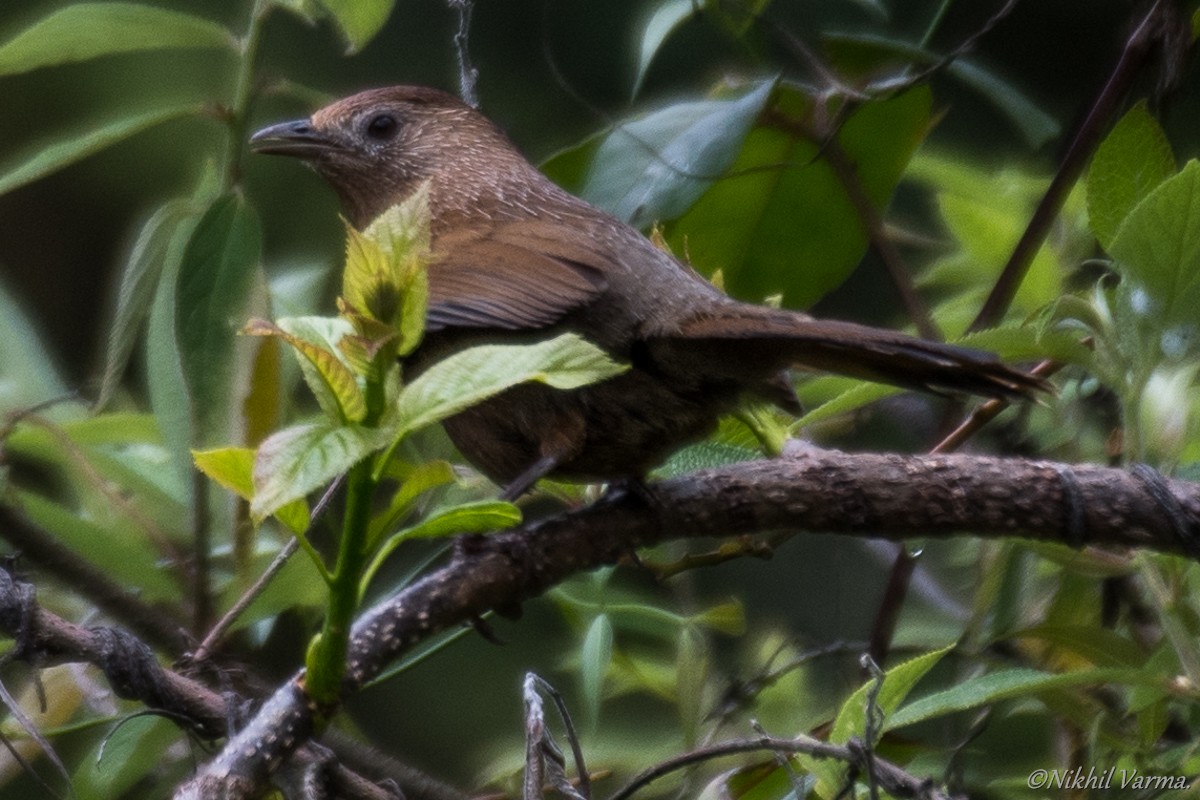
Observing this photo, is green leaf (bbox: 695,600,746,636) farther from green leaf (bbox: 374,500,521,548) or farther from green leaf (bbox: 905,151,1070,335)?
green leaf (bbox: 374,500,521,548)

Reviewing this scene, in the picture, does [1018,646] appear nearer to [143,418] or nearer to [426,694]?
[143,418]

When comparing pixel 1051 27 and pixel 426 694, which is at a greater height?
pixel 1051 27

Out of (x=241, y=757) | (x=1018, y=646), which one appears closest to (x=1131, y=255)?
(x=1018, y=646)

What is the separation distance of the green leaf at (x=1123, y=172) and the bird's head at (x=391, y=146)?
1.43 m

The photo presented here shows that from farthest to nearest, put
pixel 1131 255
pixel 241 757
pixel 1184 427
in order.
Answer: pixel 1184 427 < pixel 1131 255 < pixel 241 757

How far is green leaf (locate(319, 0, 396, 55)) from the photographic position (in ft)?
7.57

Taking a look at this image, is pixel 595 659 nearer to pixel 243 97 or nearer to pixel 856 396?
pixel 856 396

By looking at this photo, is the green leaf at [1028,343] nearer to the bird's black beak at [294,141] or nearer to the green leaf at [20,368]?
the green leaf at [20,368]

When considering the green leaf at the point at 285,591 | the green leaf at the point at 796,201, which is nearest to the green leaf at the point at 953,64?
the green leaf at the point at 796,201

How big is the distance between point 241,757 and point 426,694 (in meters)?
3.34

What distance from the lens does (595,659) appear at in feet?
7.30

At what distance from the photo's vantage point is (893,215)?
4.69m

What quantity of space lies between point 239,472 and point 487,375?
262 millimetres

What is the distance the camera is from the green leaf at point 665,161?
99.0 inches
